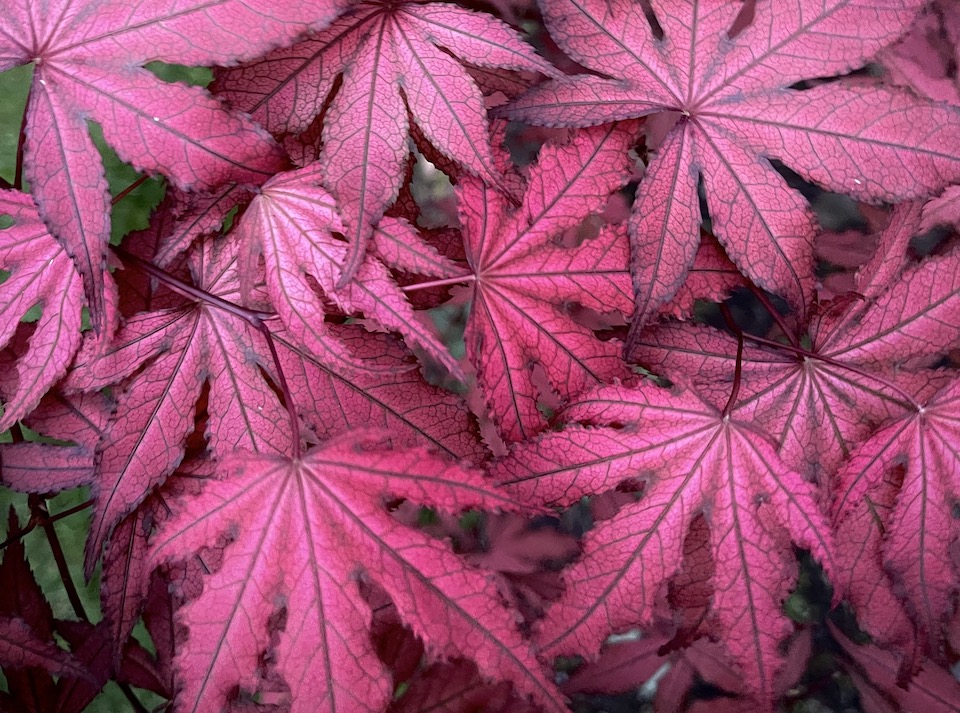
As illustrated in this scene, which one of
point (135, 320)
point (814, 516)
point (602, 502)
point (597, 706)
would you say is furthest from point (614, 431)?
point (597, 706)

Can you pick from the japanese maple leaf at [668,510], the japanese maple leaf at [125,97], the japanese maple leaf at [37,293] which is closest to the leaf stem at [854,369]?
the japanese maple leaf at [668,510]

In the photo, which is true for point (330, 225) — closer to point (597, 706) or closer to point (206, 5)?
point (206, 5)

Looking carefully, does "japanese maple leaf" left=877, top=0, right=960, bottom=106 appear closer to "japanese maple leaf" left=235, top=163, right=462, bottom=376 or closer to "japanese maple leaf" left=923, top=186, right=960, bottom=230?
"japanese maple leaf" left=923, top=186, right=960, bottom=230

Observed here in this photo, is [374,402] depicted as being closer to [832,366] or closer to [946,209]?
[832,366]

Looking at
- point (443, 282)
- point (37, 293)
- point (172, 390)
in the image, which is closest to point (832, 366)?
point (443, 282)

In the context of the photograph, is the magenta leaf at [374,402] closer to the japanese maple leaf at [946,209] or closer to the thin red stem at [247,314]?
the thin red stem at [247,314]

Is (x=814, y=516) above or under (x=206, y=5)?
under
